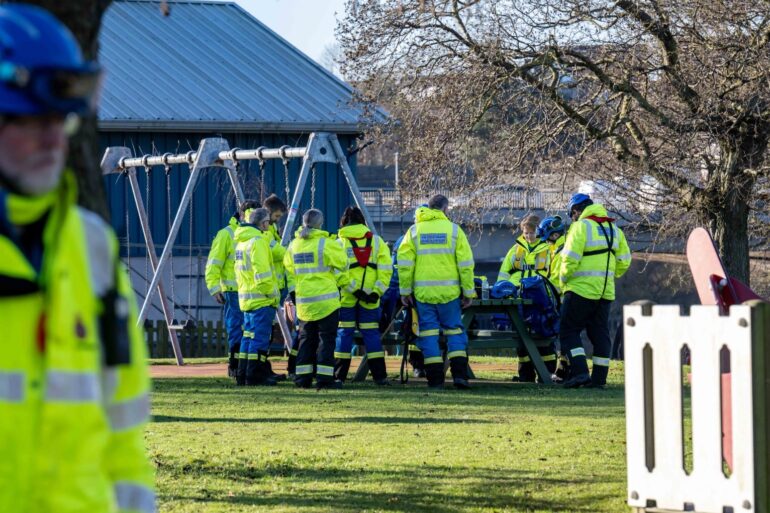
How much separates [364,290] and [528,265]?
261 centimetres

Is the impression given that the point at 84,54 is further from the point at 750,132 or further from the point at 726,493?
the point at 750,132

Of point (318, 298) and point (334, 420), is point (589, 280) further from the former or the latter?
point (334, 420)

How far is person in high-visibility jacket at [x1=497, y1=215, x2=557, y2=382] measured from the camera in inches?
671

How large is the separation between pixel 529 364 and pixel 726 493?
10.2m

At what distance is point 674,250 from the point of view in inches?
1282

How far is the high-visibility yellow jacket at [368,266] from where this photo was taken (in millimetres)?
15867

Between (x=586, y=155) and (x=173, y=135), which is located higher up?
(x=173, y=135)

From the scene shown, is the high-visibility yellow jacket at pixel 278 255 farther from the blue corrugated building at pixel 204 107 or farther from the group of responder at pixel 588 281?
the blue corrugated building at pixel 204 107

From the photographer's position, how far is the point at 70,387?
2.90 metres

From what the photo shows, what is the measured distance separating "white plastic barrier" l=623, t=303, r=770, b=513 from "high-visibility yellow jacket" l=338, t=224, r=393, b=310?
863 centimetres

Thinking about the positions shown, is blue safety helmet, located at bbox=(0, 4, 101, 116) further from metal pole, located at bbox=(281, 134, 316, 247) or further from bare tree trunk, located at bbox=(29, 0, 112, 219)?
metal pole, located at bbox=(281, 134, 316, 247)

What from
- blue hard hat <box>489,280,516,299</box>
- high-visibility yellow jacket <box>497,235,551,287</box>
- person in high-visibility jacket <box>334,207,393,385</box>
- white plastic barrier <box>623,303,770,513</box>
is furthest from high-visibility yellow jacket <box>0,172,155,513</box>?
high-visibility yellow jacket <box>497,235,551,287</box>

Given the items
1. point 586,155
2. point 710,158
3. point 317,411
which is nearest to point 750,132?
point 710,158

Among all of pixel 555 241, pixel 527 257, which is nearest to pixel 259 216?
pixel 527 257
